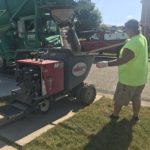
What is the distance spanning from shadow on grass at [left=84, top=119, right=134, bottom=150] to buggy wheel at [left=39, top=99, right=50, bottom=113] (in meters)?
1.24

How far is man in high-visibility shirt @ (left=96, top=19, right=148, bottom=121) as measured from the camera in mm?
5020

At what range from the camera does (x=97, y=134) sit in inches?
197

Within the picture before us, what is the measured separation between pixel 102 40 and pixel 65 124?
11905mm

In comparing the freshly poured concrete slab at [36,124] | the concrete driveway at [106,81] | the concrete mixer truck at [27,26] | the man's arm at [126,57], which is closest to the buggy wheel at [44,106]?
the freshly poured concrete slab at [36,124]

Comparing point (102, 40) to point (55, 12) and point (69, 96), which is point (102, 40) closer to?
point (55, 12)

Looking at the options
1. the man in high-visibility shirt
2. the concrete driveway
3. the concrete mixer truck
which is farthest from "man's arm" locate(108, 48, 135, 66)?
the concrete mixer truck

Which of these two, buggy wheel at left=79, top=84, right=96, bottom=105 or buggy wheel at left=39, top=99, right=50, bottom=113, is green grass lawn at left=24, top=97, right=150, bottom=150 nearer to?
buggy wheel at left=79, top=84, right=96, bottom=105

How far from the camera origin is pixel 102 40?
663 inches

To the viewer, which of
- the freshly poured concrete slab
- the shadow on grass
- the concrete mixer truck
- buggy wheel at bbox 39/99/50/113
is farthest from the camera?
the concrete mixer truck

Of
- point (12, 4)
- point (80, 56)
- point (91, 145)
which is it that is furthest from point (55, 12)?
point (91, 145)

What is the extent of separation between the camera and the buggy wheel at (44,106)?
5.76 metres

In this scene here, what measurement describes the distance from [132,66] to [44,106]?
1833 millimetres

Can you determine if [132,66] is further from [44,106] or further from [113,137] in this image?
[44,106]

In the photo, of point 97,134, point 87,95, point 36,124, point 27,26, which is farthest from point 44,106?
point 27,26
